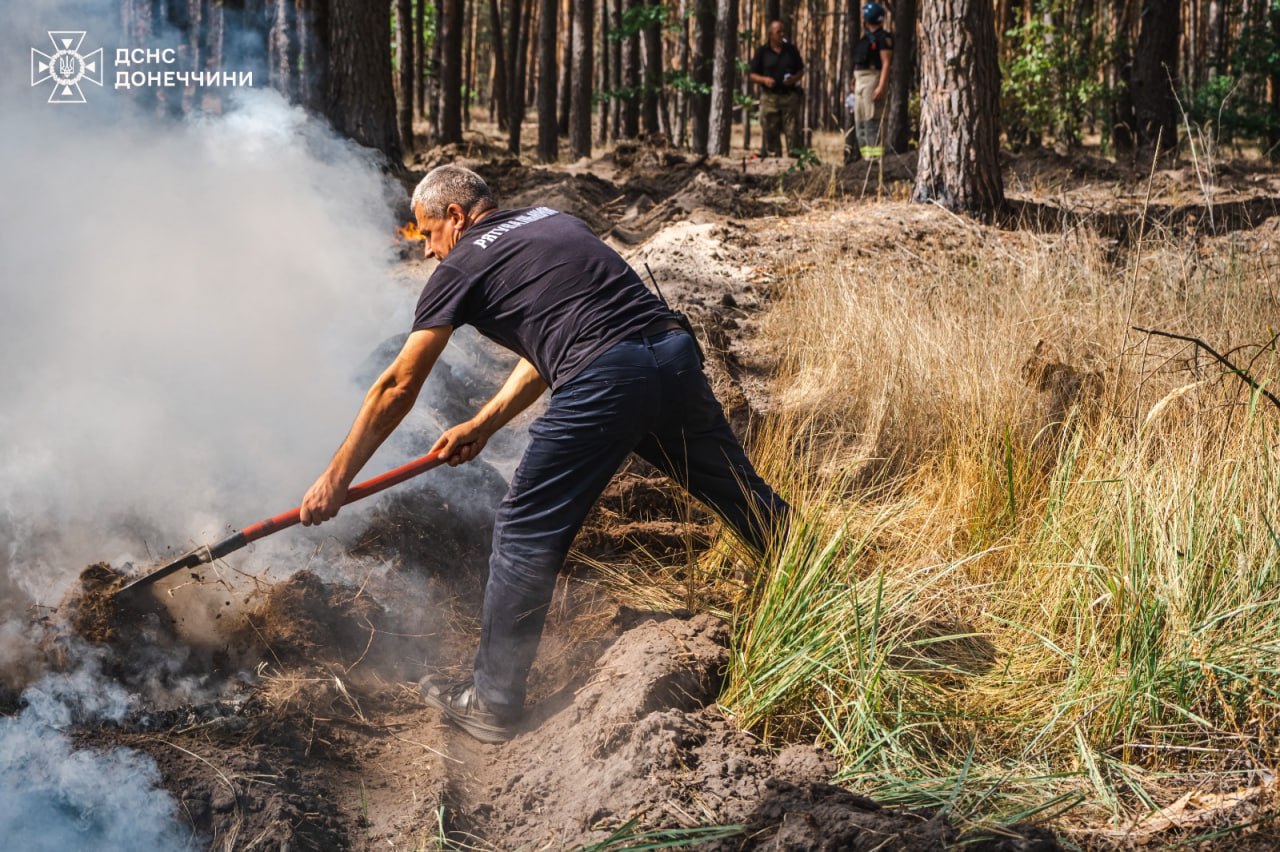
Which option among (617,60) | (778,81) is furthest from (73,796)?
(617,60)

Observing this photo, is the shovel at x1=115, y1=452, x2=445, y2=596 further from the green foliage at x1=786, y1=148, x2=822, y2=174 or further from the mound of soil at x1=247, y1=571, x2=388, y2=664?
the green foliage at x1=786, y1=148, x2=822, y2=174

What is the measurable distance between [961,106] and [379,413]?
265 inches

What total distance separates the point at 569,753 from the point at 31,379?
2.96 m

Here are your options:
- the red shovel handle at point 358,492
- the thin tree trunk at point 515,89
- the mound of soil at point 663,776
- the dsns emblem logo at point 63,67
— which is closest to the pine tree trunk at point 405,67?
the thin tree trunk at point 515,89

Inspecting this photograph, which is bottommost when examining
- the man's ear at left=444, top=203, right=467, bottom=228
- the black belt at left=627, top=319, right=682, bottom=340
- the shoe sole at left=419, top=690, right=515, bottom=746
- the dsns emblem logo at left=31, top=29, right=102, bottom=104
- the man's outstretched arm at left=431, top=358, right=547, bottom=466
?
the shoe sole at left=419, top=690, right=515, bottom=746

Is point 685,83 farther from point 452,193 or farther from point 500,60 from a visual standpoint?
point 452,193

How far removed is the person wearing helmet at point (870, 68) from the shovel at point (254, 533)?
30.3 feet

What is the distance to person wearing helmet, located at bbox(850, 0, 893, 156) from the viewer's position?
39.0 ft

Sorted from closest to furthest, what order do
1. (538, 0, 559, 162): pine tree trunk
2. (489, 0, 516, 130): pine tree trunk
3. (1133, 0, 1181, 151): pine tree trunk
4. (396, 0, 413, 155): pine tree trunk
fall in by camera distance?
(1133, 0, 1181, 151): pine tree trunk, (538, 0, 559, 162): pine tree trunk, (396, 0, 413, 155): pine tree trunk, (489, 0, 516, 130): pine tree trunk

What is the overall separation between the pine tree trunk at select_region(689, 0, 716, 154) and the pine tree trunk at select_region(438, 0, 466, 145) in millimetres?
3566

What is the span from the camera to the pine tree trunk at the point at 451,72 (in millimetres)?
16438

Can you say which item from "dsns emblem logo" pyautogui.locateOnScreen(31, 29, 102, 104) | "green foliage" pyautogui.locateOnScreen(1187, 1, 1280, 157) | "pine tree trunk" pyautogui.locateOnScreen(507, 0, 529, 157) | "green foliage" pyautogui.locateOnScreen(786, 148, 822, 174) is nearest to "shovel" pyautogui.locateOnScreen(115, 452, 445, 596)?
"dsns emblem logo" pyautogui.locateOnScreen(31, 29, 102, 104)

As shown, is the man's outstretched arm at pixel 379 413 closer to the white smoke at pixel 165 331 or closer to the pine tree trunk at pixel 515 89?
the white smoke at pixel 165 331

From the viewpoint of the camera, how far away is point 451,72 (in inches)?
655
